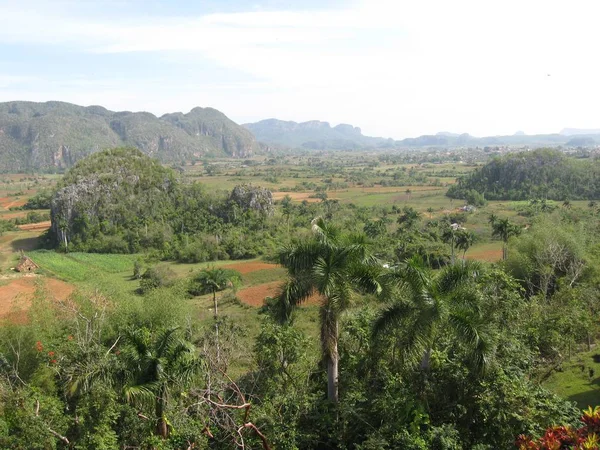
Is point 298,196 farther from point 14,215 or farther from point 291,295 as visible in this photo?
point 291,295

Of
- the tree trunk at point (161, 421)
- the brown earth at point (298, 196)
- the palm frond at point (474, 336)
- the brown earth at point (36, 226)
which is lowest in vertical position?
the brown earth at point (36, 226)

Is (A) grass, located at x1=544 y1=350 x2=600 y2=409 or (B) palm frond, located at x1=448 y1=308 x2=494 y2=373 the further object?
(A) grass, located at x1=544 y1=350 x2=600 y2=409

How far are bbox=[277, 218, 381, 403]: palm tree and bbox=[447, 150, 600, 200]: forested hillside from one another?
73.7 meters

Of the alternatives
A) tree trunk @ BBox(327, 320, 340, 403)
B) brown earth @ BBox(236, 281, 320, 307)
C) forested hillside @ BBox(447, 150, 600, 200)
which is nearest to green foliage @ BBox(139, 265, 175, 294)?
brown earth @ BBox(236, 281, 320, 307)

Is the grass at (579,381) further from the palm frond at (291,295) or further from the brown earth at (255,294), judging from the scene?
the brown earth at (255,294)

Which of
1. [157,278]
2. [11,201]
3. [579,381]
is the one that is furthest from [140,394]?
[11,201]

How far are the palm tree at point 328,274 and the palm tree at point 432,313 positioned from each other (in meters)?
0.74

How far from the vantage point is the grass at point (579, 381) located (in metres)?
13.5

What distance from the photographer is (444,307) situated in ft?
30.1

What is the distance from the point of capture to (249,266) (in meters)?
42.1

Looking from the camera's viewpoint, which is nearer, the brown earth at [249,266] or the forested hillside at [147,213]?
the brown earth at [249,266]

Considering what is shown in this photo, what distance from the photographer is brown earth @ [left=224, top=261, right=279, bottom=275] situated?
40366 millimetres

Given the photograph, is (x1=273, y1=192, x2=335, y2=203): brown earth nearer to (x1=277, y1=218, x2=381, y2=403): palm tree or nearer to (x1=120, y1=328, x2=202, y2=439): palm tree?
(x1=120, y1=328, x2=202, y2=439): palm tree

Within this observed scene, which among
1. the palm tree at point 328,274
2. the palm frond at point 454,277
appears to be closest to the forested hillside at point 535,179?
the palm frond at point 454,277
